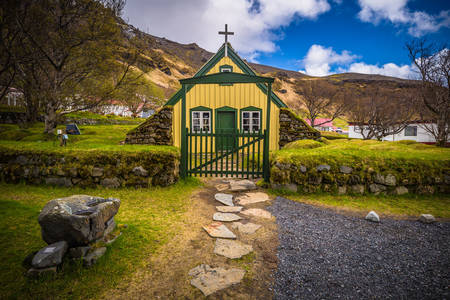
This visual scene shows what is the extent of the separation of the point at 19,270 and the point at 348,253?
13.6ft

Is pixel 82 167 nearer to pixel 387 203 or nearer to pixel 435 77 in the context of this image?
pixel 387 203

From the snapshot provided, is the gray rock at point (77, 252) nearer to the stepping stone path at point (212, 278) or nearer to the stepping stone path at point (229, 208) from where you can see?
the stepping stone path at point (212, 278)

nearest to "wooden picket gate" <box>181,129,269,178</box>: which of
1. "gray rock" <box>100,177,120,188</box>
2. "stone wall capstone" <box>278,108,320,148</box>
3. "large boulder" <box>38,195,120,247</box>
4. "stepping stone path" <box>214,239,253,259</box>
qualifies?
"gray rock" <box>100,177,120,188</box>

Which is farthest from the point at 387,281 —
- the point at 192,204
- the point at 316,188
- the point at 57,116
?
the point at 57,116

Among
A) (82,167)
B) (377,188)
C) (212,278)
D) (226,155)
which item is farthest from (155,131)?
(377,188)

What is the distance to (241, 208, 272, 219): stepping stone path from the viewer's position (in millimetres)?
4051

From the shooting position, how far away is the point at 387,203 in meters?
4.62

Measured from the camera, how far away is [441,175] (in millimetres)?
4926

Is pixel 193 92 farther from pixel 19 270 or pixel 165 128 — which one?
pixel 19 270

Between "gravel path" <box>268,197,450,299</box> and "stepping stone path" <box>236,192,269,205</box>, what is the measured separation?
3.59 ft

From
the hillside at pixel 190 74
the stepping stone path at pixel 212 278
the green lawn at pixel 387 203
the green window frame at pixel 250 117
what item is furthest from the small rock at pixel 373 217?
the hillside at pixel 190 74

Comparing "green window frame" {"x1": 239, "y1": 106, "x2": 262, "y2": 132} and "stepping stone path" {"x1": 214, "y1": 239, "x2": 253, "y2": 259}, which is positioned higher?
"green window frame" {"x1": 239, "y1": 106, "x2": 262, "y2": 132}

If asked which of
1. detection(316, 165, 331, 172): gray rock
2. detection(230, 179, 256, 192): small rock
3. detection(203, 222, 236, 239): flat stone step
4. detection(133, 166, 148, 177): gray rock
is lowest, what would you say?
detection(203, 222, 236, 239): flat stone step

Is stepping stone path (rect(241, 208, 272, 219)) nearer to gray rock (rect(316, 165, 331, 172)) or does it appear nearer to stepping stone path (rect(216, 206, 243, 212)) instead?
stepping stone path (rect(216, 206, 243, 212))
